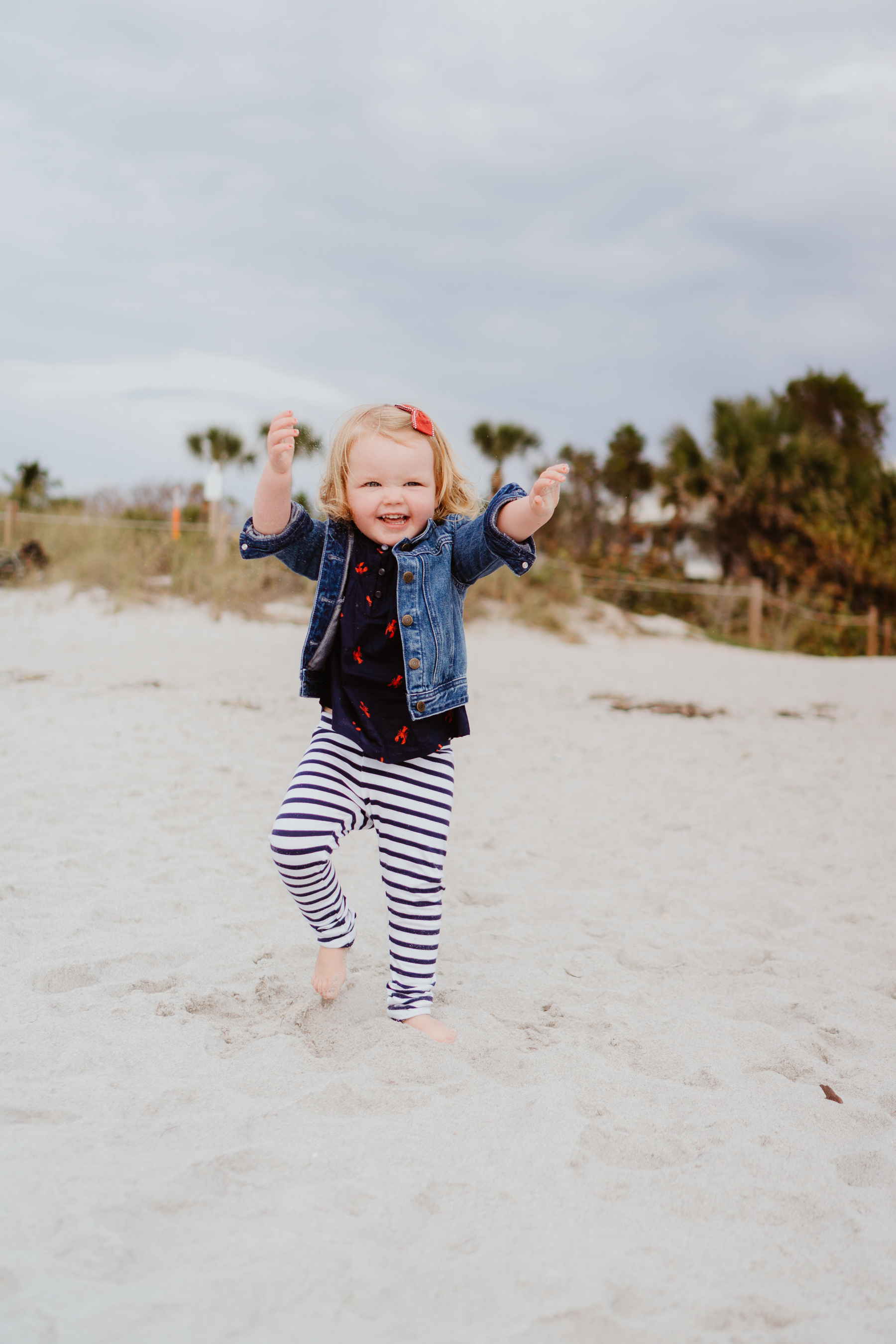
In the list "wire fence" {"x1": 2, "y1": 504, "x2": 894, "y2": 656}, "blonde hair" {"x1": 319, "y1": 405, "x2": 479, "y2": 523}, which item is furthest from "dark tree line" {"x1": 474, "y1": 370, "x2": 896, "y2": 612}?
"blonde hair" {"x1": 319, "y1": 405, "x2": 479, "y2": 523}

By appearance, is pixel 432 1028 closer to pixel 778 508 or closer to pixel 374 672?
pixel 374 672

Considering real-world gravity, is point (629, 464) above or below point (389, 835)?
above

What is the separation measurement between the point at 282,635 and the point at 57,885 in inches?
319

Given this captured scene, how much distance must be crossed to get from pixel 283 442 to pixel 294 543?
0.27 meters

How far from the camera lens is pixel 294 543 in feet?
7.93

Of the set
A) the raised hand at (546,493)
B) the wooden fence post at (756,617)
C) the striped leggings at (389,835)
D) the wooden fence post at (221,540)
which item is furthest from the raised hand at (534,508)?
the wooden fence post at (756,617)

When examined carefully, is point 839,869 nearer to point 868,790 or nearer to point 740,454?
point 868,790

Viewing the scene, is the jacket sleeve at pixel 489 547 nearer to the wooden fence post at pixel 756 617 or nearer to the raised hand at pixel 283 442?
the raised hand at pixel 283 442

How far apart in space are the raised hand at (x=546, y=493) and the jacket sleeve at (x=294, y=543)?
1.75ft

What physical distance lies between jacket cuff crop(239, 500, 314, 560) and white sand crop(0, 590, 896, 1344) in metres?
1.11

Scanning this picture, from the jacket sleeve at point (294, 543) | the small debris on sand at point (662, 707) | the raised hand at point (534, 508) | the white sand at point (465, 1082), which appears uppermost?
the raised hand at point (534, 508)

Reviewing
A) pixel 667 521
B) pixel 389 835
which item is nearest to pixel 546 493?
pixel 389 835

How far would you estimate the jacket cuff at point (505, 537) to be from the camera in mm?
2320

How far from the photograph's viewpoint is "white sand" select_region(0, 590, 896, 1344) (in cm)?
145
